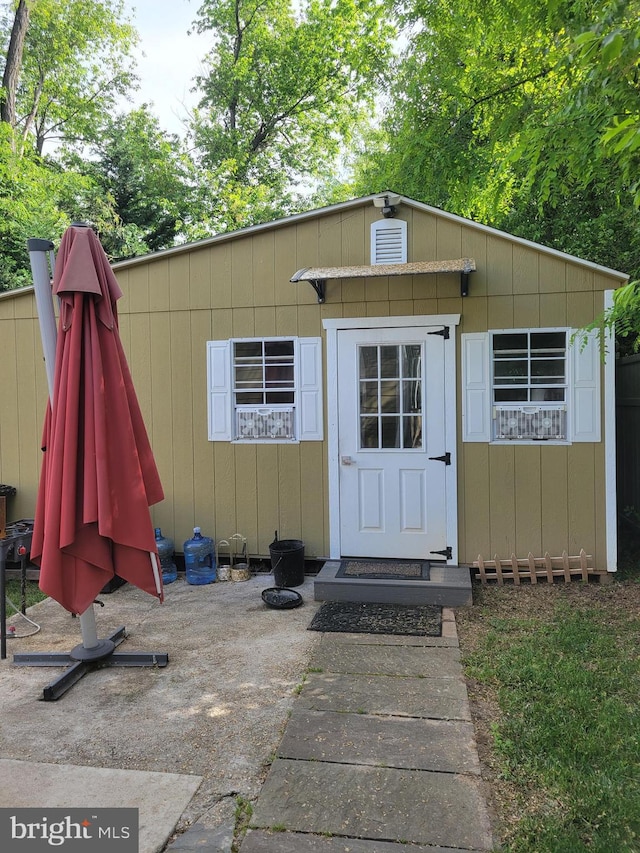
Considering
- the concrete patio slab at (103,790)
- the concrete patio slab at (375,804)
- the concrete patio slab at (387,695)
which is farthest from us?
the concrete patio slab at (387,695)

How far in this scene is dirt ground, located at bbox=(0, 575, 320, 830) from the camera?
2.59 meters

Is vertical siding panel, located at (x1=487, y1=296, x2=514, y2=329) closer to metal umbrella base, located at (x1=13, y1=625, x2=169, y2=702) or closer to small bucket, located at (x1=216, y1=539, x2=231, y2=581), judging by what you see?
small bucket, located at (x1=216, y1=539, x2=231, y2=581)

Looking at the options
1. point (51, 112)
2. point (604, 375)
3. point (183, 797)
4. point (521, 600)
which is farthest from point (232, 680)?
point (51, 112)

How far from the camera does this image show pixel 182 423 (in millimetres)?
5574

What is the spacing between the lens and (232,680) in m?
3.36

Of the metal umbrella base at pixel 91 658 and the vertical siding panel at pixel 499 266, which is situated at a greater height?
the vertical siding panel at pixel 499 266

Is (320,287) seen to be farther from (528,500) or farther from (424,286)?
(528,500)

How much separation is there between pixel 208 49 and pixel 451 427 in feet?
54.9

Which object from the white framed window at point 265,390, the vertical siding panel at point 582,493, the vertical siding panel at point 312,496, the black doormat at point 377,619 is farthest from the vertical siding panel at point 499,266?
the black doormat at point 377,619

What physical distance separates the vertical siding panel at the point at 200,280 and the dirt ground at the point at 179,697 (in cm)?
264

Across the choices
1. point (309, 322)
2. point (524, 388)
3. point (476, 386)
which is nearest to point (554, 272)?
point (524, 388)

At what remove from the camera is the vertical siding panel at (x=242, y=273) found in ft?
17.7

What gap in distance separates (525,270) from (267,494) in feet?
9.55

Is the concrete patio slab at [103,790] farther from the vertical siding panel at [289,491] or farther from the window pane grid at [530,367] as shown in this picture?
the window pane grid at [530,367]
